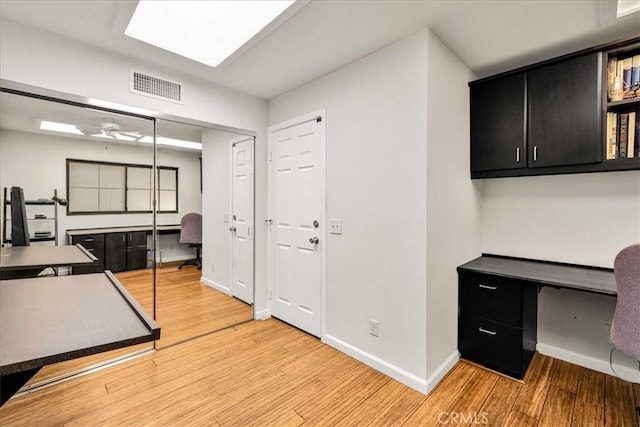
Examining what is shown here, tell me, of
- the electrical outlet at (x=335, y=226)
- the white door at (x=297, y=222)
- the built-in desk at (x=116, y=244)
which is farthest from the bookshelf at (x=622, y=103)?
the built-in desk at (x=116, y=244)

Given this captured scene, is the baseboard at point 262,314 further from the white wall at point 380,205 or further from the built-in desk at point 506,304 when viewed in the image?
the built-in desk at point 506,304

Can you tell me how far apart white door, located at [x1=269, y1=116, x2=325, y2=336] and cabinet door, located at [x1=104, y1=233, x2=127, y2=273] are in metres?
1.40

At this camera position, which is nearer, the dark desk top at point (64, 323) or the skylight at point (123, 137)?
the dark desk top at point (64, 323)

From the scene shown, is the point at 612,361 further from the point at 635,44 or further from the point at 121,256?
the point at 121,256

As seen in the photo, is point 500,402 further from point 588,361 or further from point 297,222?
point 297,222

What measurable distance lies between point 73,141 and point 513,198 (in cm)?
382

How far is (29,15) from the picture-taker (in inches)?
71.8

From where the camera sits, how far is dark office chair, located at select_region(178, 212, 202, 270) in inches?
116

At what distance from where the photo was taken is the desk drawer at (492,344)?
2.15 meters

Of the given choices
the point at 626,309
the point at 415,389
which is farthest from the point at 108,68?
the point at 626,309

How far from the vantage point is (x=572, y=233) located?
2408 mm

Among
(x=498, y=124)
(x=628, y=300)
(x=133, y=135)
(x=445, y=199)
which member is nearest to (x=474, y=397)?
(x=628, y=300)

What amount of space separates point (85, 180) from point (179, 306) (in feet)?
4.85

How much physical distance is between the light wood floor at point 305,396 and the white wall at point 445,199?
0.30 m
